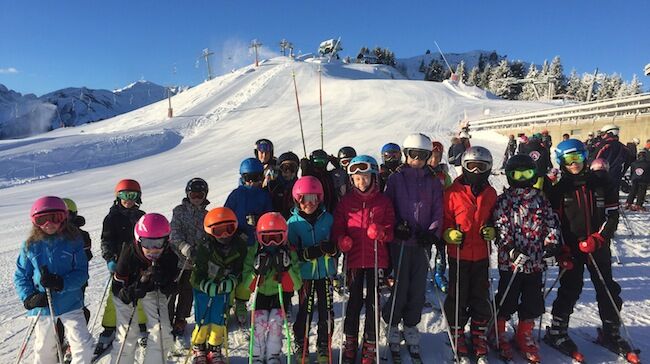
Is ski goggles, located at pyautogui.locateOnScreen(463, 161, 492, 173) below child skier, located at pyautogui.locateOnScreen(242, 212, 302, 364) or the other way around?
the other way around

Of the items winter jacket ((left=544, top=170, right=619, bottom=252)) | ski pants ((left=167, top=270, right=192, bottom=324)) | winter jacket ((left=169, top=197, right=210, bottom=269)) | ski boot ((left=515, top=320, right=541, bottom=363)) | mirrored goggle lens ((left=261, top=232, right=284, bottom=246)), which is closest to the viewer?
mirrored goggle lens ((left=261, top=232, right=284, bottom=246))

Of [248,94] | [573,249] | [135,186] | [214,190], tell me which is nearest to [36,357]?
[135,186]

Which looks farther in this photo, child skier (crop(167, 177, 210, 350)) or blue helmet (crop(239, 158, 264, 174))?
blue helmet (crop(239, 158, 264, 174))

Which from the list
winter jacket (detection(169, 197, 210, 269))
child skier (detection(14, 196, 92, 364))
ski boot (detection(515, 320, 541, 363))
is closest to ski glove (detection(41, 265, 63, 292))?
child skier (detection(14, 196, 92, 364))

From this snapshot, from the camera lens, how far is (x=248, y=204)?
4488mm

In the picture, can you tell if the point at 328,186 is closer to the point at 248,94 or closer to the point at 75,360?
the point at 75,360

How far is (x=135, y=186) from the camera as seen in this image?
14.5 ft

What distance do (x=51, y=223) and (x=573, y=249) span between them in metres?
5.09

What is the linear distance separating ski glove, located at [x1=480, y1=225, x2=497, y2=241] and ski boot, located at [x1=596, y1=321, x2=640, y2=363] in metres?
1.72

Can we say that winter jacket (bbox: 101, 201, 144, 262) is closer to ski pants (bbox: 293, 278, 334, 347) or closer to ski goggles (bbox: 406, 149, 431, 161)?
ski pants (bbox: 293, 278, 334, 347)

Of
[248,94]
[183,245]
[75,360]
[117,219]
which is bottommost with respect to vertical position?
[75,360]

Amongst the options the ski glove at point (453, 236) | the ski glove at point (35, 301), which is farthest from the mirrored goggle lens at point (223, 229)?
the ski glove at point (453, 236)

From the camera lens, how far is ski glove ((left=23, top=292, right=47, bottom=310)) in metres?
3.34

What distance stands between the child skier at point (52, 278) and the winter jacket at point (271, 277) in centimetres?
151
